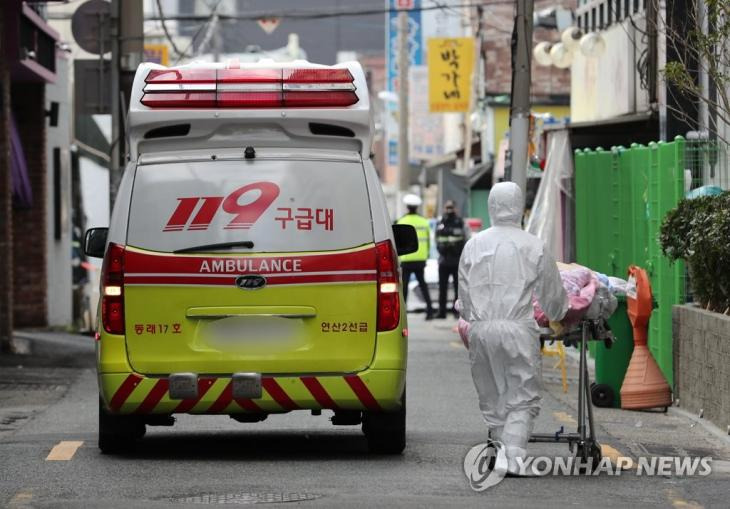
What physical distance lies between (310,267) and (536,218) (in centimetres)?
1166

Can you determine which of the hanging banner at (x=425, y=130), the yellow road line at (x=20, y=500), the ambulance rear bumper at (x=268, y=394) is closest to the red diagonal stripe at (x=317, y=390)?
the ambulance rear bumper at (x=268, y=394)

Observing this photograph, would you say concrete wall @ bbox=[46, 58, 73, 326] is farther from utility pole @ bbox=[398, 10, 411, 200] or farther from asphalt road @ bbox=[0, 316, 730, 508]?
utility pole @ bbox=[398, 10, 411, 200]

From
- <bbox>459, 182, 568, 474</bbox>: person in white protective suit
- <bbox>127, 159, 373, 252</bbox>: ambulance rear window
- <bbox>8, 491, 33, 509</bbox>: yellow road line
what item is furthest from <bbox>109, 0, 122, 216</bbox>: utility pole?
<bbox>8, 491, 33, 509</bbox>: yellow road line

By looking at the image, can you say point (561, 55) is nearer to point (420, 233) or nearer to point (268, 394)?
point (420, 233)

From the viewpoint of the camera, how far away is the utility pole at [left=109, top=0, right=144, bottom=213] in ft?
66.7

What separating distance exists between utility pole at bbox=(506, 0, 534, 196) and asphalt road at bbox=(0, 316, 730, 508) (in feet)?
14.5

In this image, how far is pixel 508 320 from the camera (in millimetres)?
9695

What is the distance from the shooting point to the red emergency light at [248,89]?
10.6 m

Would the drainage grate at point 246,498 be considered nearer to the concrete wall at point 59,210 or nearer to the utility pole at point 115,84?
the utility pole at point 115,84

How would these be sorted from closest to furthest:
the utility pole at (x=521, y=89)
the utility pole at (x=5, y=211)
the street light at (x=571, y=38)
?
the utility pole at (x=521, y=89)
the utility pole at (x=5, y=211)
the street light at (x=571, y=38)

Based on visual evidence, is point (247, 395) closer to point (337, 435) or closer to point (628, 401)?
point (337, 435)

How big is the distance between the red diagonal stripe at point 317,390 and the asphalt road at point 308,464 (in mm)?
391

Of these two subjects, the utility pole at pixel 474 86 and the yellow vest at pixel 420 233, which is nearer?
the yellow vest at pixel 420 233

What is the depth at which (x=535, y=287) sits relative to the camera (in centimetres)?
977
